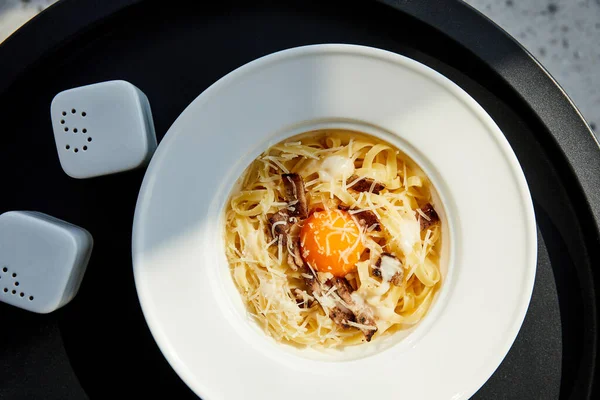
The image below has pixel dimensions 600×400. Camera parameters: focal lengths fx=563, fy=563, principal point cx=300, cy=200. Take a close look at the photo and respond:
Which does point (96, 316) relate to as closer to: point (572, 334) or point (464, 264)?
point (464, 264)

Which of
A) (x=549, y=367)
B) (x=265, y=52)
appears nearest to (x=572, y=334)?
(x=549, y=367)

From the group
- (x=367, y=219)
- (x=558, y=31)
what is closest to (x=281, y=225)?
(x=367, y=219)

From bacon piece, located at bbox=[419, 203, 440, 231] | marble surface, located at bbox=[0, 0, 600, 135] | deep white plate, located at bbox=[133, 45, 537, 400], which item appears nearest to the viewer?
deep white plate, located at bbox=[133, 45, 537, 400]

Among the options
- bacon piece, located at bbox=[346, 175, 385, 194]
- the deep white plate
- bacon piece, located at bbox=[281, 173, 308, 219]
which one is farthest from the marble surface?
bacon piece, located at bbox=[281, 173, 308, 219]

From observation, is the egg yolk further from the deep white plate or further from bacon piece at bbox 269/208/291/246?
the deep white plate

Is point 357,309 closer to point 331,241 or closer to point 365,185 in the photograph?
point 331,241

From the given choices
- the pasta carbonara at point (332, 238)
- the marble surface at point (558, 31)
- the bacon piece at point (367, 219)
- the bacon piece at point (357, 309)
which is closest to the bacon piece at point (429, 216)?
the pasta carbonara at point (332, 238)

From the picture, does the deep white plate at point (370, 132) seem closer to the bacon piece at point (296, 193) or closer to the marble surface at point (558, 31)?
the bacon piece at point (296, 193)

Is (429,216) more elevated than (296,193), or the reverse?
(429,216)
